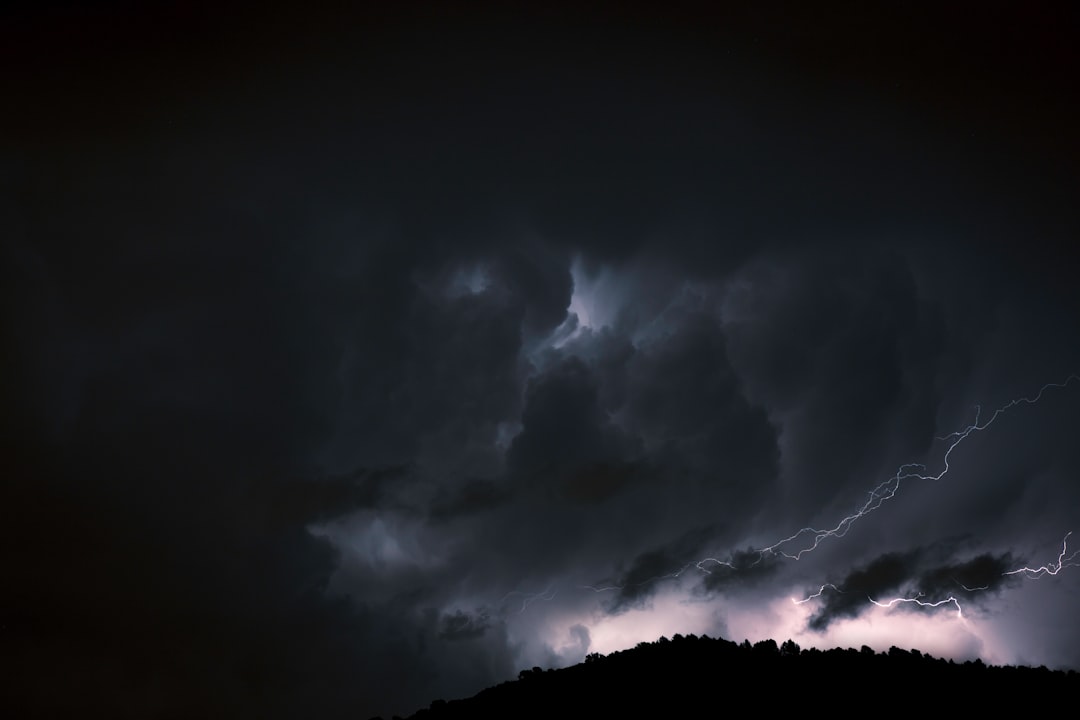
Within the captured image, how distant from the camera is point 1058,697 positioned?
29.4 meters

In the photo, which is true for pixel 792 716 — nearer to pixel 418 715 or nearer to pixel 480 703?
pixel 480 703

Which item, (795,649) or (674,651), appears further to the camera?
(674,651)

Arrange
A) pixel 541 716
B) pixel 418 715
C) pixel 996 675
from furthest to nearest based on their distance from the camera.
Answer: pixel 418 715 → pixel 541 716 → pixel 996 675

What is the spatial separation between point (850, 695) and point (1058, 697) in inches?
270

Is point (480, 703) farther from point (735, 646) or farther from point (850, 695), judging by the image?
point (850, 695)

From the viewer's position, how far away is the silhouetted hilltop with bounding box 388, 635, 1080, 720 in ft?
99.6

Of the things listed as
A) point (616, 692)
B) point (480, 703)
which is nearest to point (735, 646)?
point (616, 692)

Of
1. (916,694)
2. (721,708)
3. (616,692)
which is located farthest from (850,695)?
(616,692)

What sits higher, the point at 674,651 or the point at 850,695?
the point at 674,651

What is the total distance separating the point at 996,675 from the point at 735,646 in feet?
36.5

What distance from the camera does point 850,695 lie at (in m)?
30.9

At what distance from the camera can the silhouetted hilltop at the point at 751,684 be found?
99.6ft

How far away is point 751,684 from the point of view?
33719 millimetres

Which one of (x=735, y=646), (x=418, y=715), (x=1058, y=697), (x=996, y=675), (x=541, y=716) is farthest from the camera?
(x=418, y=715)
